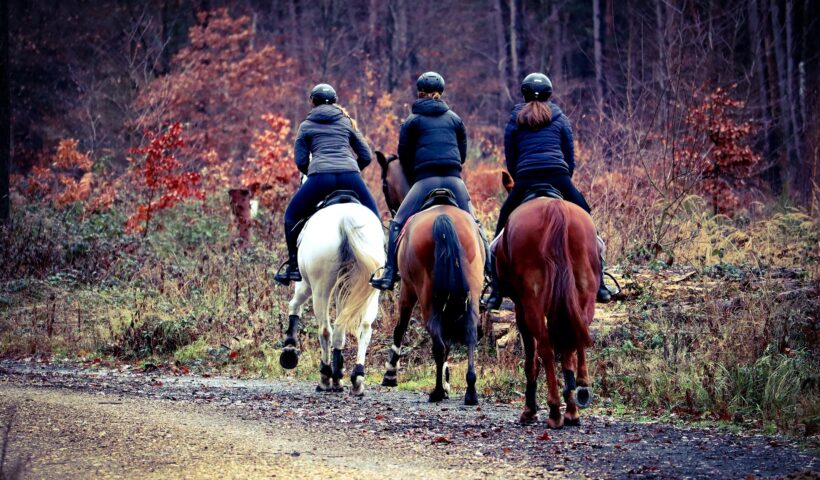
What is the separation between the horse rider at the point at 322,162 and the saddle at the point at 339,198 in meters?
0.10

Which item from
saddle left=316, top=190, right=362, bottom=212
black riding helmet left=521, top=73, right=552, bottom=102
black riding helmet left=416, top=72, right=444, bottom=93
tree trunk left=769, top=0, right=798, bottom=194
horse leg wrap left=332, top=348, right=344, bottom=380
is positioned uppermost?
tree trunk left=769, top=0, right=798, bottom=194

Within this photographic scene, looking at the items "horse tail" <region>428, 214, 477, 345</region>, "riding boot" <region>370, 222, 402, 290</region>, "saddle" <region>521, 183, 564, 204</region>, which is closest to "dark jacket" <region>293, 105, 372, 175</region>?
"riding boot" <region>370, 222, 402, 290</region>

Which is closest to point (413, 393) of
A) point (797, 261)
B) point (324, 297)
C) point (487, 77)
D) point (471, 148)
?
point (324, 297)

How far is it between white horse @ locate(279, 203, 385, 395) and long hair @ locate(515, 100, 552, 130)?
2.31 metres

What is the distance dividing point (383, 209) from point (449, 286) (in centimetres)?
1064

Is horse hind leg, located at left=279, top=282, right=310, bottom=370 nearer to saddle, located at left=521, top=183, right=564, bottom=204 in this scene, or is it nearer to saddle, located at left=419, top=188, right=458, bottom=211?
saddle, located at left=419, top=188, right=458, bottom=211

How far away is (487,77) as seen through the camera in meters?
45.9

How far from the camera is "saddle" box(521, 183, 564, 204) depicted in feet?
28.6

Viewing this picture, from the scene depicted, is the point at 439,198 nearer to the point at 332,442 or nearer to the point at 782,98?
the point at 332,442

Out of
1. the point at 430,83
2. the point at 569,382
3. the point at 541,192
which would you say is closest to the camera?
the point at 569,382

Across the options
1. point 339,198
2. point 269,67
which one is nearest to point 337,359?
point 339,198

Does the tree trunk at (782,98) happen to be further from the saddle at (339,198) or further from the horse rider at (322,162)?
the saddle at (339,198)

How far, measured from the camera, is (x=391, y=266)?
1030 cm

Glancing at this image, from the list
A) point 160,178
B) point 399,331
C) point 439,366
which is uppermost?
point 160,178
